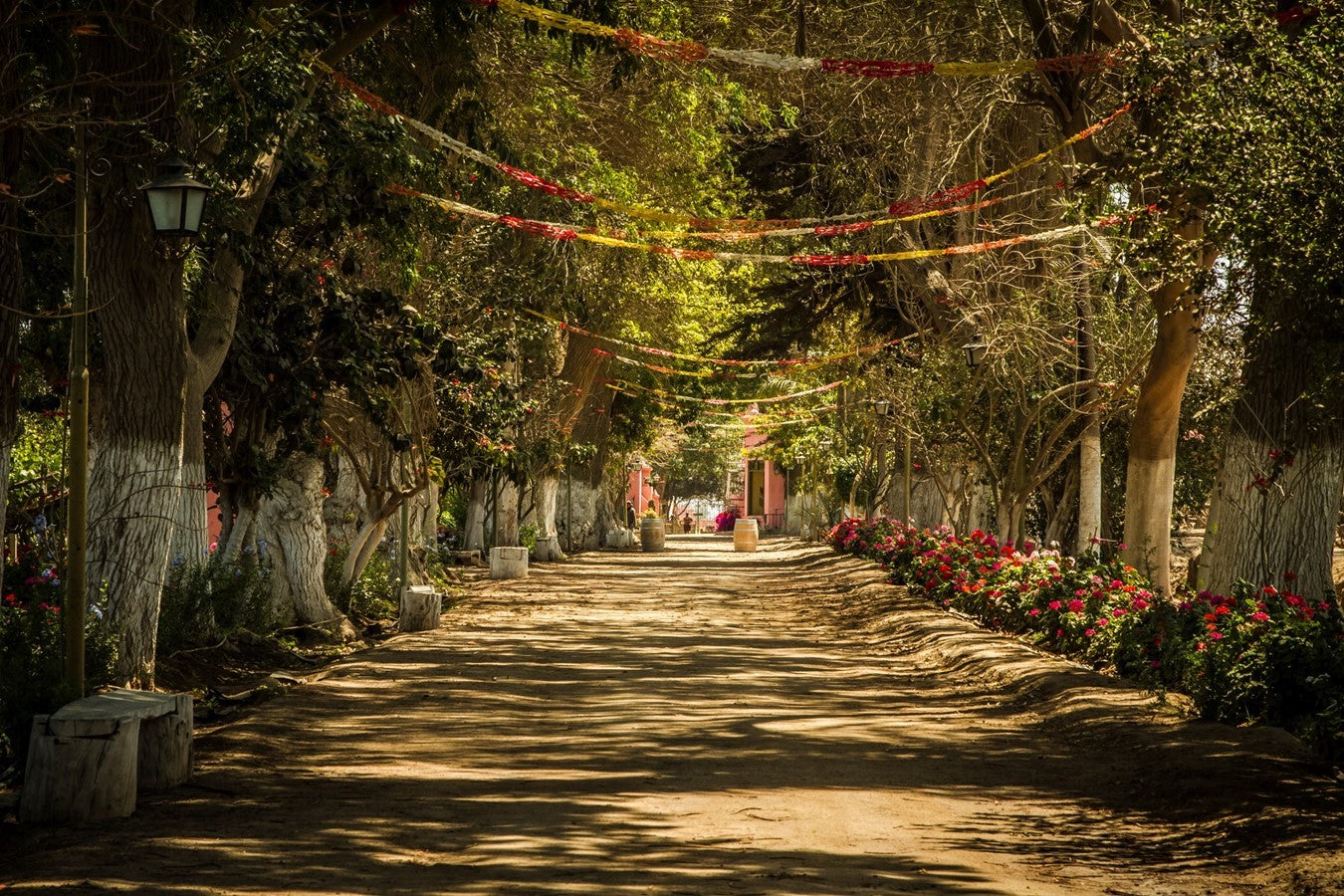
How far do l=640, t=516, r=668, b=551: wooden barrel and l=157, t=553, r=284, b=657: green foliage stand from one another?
32.8m

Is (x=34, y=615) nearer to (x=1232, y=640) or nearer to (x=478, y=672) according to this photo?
(x=478, y=672)

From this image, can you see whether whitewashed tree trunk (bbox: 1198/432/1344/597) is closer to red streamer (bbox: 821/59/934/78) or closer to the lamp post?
red streamer (bbox: 821/59/934/78)

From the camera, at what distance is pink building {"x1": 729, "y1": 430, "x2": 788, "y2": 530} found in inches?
3125

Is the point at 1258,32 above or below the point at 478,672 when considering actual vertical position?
above

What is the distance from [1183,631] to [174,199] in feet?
26.0

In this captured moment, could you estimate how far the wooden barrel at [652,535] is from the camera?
4950 centimetres

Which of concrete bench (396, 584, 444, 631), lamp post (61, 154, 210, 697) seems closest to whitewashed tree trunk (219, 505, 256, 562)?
concrete bench (396, 584, 444, 631)

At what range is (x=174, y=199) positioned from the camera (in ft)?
31.1

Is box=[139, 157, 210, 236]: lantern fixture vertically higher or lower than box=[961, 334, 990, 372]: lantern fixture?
lower

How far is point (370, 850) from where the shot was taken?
7.07m

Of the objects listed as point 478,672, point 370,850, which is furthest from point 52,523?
point 370,850

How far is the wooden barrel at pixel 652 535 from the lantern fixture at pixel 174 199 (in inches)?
1577

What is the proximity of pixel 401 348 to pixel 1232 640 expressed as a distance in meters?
8.89

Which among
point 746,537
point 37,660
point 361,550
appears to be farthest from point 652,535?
point 37,660
